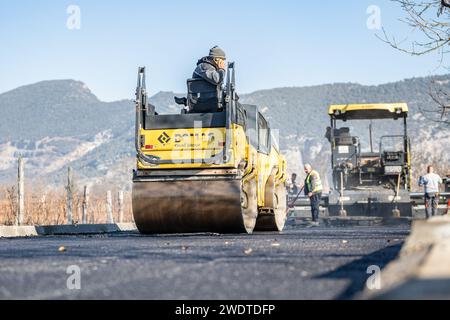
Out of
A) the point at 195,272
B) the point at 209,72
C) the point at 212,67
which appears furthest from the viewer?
the point at 212,67

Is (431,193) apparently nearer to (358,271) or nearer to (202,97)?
(202,97)

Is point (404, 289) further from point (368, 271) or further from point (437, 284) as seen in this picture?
point (368, 271)

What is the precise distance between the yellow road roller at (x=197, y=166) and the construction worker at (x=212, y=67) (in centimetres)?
13

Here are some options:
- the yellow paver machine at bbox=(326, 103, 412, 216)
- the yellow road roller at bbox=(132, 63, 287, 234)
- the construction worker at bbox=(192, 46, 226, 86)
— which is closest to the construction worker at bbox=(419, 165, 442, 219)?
the yellow paver machine at bbox=(326, 103, 412, 216)

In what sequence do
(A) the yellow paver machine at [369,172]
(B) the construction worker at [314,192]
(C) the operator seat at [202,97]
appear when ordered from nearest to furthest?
(C) the operator seat at [202,97]
(B) the construction worker at [314,192]
(A) the yellow paver machine at [369,172]

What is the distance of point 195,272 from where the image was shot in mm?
6492

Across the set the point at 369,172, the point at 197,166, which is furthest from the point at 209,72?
the point at 369,172

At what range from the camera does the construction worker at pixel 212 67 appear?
48.8 ft

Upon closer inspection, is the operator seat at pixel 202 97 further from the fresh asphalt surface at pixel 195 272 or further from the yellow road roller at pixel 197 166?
the fresh asphalt surface at pixel 195 272

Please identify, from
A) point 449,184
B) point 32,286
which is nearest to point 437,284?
point 32,286

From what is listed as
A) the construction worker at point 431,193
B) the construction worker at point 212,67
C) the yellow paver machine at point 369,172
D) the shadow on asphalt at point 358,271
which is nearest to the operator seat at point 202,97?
the construction worker at point 212,67

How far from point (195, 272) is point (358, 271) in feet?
3.92

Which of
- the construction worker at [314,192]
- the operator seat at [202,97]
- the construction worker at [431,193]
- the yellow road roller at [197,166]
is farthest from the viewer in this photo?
the construction worker at [314,192]
